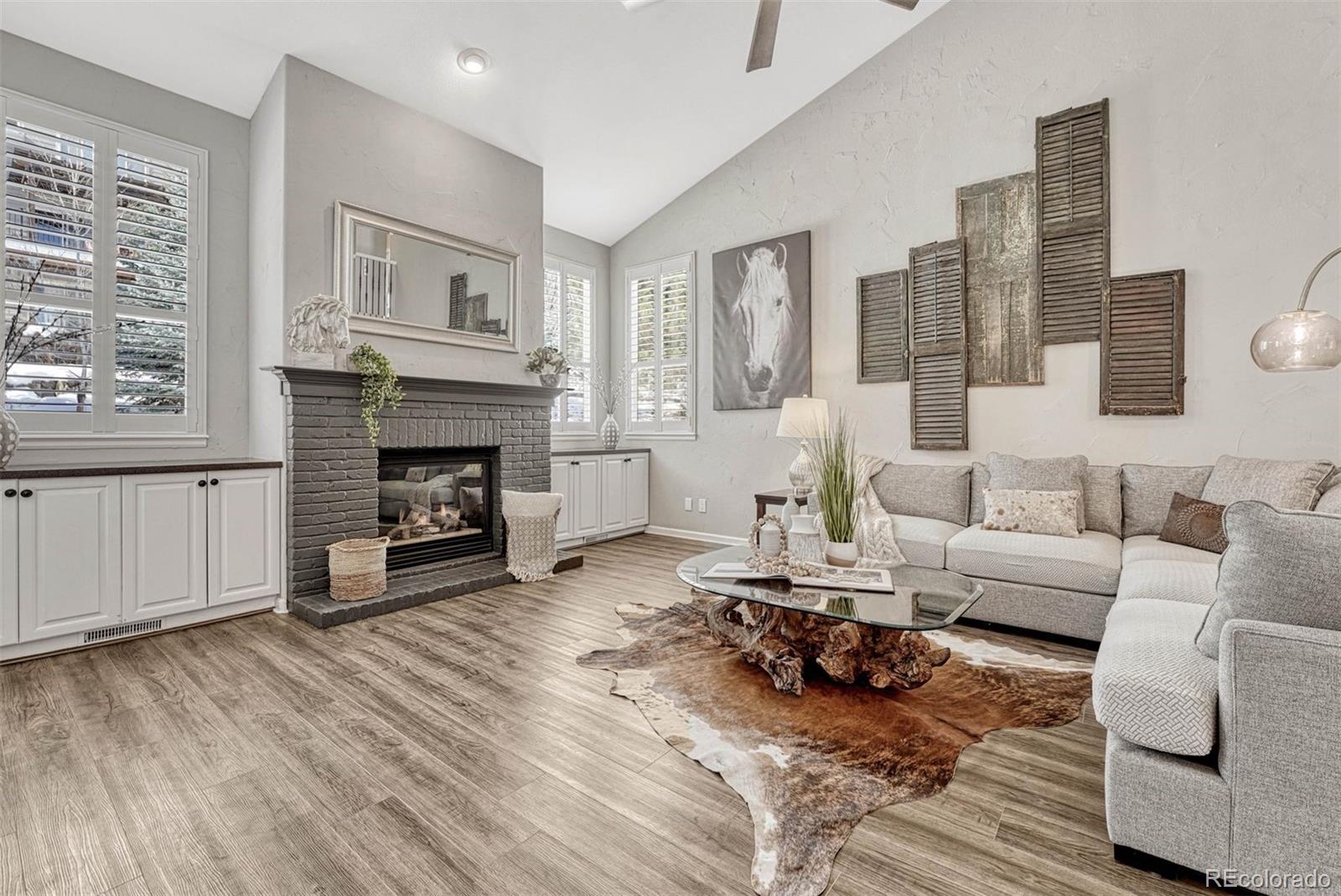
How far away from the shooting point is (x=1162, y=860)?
4.50 ft

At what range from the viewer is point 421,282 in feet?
13.1

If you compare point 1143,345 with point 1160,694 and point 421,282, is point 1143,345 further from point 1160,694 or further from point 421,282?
point 421,282

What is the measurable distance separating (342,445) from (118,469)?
3.23 ft

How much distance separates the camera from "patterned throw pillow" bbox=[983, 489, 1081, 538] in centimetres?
318

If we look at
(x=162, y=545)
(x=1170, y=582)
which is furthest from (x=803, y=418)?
(x=162, y=545)

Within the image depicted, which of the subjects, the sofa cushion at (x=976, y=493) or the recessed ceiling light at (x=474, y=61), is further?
the sofa cushion at (x=976, y=493)

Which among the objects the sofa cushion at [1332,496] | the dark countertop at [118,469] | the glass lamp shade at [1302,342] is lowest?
the sofa cushion at [1332,496]

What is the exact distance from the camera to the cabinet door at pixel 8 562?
8.39ft

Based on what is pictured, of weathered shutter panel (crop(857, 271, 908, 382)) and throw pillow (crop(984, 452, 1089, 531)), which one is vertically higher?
weathered shutter panel (crop(857, 271, 908, 382))

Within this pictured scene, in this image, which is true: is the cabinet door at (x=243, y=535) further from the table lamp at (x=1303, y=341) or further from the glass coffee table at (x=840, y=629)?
the table lamp at (x=1303, y=341)

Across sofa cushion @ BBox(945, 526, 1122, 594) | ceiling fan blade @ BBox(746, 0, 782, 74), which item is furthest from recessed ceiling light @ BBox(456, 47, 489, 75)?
sofa cushion @ BBox(945, 526, 1122, 594)

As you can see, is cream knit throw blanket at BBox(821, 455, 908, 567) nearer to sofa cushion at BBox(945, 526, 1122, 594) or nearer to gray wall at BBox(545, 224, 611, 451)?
sofa cushion at BBox(945, 526, 1122, 594)

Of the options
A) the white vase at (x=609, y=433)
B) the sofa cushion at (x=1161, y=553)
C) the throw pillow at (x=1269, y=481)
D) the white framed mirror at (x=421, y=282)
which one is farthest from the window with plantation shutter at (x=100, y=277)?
the throw pillow at (x=1269, y=481)

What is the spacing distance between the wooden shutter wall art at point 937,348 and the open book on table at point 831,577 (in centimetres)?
190
